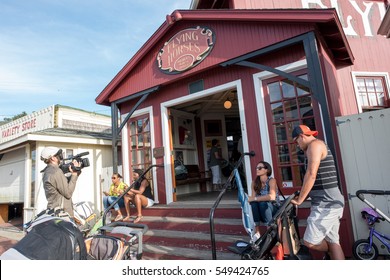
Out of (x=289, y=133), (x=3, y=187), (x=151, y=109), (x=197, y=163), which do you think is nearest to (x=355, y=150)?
(x=289, y=133)

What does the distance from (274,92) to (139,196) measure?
340cm

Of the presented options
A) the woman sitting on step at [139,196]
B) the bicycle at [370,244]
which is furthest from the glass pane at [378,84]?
the woman sitting on step at [139,196]

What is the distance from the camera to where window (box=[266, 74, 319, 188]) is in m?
4.16

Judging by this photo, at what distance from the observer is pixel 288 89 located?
441cm

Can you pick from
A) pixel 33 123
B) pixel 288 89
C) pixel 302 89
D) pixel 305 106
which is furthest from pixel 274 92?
pixel 33 123

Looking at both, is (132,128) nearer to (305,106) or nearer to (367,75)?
(305,106)

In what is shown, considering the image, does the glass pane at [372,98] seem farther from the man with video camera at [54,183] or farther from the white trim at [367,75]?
the man with video camera at [54,183]

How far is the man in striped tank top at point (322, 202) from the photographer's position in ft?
7.98

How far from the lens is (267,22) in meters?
4.40

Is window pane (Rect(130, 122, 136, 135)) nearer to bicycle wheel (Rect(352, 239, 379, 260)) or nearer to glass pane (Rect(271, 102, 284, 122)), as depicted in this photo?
glass pane (Rect(271, 102, 284, 122))

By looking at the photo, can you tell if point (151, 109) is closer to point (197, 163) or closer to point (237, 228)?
point (197, 163)

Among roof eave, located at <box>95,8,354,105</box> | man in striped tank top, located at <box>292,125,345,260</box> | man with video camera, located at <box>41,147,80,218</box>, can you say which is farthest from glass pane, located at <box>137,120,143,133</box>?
man in striped tank top, located at <box>292,125,345,260</box>

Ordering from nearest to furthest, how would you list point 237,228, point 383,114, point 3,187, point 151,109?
point 383,114 < point 237,228 < point 151,109 < point 3,187
